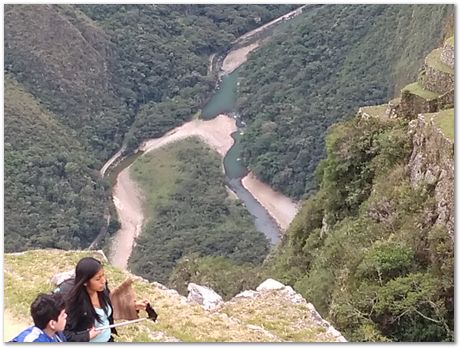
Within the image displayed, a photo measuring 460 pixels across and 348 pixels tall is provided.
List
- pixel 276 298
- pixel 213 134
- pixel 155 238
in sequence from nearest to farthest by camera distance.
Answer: pixel 276 298
pixel 155 238
pixel 213 134

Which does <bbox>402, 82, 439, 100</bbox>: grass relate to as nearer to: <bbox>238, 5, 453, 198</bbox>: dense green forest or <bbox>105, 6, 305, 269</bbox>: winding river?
<bbox>238, 5, 453, 198</bbox>: dense green forest

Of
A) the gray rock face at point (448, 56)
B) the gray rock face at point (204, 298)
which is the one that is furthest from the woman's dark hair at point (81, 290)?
the gray rock face at point (448, 56)

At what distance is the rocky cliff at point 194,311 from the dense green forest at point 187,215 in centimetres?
2111

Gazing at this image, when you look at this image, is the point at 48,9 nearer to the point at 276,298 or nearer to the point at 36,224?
the point at 36,224

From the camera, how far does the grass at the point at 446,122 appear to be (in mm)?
9108

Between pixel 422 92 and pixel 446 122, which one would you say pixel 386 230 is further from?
pixel 422 92

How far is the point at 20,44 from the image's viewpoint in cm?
4356

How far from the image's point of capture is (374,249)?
8875 millimetres

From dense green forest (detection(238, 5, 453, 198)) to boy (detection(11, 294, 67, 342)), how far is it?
32.0 metres

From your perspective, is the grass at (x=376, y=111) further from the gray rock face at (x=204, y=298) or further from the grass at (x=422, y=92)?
the gray rock face at (x=204, y=298)

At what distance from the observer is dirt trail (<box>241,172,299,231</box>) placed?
1563 inches

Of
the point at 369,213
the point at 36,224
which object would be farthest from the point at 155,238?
the point at 369,213

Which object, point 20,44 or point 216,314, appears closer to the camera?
point 216,314

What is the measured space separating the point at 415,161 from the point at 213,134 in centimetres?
3759
